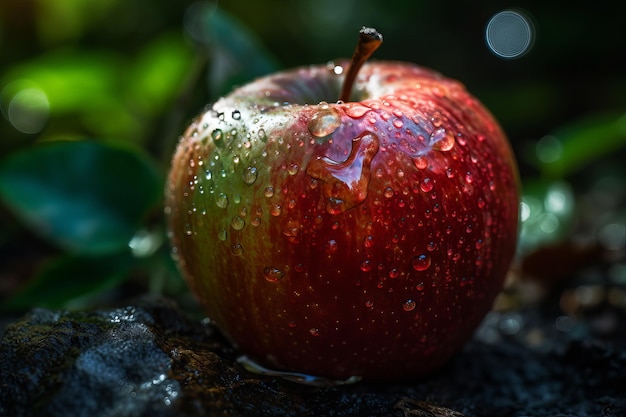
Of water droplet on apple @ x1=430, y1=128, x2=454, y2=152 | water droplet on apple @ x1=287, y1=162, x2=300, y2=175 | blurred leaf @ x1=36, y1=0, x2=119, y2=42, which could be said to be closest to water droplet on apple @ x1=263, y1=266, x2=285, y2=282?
water droplet on apple @ x1=287, y1=162, x2=300, y2=175

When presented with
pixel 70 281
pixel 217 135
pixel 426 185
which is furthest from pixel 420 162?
pixel 70 281

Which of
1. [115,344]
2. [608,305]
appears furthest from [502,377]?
[115,344]

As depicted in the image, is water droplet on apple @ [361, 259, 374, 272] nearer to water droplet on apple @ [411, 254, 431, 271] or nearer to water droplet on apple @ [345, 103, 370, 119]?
water droplet on apple @ [411, 254, 431, 271]

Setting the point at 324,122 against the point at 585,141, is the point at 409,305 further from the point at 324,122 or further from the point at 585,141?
the point at 585,141

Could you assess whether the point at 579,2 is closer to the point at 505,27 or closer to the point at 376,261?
the point at 505,27

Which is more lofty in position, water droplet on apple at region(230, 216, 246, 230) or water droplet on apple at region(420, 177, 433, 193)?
water droplet on apple at region(420, 177, 433, 193)

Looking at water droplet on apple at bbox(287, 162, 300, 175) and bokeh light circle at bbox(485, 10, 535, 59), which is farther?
bokeh light circle at bbox(485, 10, 535, 59)
